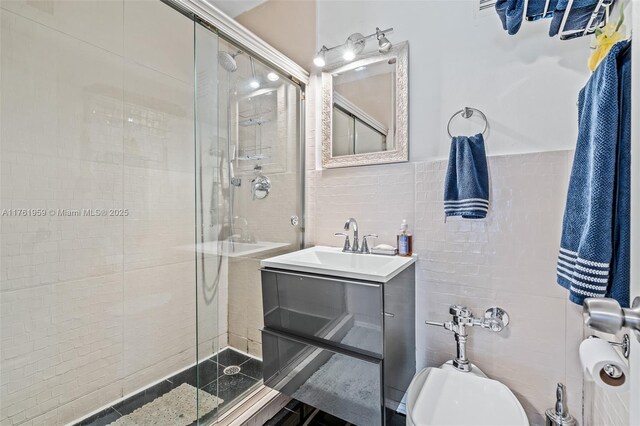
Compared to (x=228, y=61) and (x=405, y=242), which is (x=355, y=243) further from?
(x=228, y=61)

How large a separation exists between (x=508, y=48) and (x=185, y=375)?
237 centimetres

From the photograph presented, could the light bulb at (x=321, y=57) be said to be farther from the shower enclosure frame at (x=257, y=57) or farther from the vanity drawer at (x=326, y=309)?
the vanity drawer at (x=326, y=309)

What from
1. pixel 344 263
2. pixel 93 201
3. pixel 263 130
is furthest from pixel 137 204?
pixel 344 263

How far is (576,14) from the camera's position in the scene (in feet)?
3.19

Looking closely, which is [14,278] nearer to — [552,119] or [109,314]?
[109,314]

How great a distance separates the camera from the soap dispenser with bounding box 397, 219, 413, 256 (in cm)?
150

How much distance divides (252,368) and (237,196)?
0.96 m

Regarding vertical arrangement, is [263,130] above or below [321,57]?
below

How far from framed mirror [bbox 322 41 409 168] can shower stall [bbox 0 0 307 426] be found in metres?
0.23

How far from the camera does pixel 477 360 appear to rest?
138 centimetres

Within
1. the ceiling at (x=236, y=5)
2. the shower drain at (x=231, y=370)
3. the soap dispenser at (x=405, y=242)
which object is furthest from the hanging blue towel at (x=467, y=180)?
the ceiling at (x=236, y=5)

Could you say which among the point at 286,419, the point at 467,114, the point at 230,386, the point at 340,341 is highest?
the point at 467,114

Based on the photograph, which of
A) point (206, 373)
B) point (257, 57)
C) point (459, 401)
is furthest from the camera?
point (257, 57)

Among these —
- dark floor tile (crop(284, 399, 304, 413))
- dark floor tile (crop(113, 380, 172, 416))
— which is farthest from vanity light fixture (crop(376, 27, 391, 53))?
dark floor tile (crop(113, 380, 172, 416))
